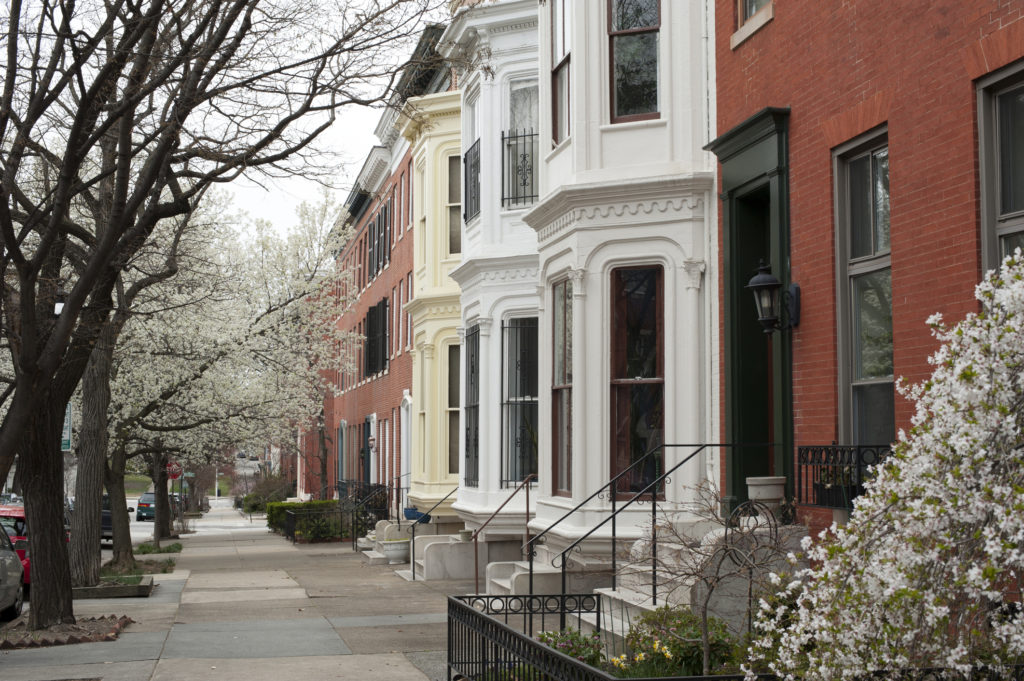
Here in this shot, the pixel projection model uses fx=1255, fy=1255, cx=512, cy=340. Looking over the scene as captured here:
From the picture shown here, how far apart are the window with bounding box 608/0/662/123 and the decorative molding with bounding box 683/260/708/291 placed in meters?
1.74

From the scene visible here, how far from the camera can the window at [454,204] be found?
24.5 meters

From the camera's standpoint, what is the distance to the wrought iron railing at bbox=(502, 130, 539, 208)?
62.4ft

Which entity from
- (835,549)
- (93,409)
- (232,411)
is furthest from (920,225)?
(232,411)

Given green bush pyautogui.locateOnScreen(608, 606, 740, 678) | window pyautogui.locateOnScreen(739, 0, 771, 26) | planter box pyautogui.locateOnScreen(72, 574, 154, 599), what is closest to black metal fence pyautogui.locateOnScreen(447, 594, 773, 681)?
green bush pyautogui.locateOnScreen(608, 606, 740, 678)

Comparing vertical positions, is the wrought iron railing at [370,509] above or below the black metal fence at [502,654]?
below

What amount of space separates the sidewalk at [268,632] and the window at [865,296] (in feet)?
14.6

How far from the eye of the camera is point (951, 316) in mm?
8320

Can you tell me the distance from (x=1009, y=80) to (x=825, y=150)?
2.33m

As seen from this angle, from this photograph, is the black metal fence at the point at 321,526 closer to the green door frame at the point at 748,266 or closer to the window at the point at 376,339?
the window at the point at 376,339

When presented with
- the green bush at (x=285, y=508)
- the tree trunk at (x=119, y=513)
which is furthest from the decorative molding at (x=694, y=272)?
the green bush at (x=285, y=508)

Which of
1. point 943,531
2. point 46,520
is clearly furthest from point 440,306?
point 943,531

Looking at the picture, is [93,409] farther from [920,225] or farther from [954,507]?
[954,507]

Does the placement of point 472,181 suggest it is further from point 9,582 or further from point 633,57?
point 9,582

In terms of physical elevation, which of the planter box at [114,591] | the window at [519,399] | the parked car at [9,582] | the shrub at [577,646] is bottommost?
the planter box at [114,591]
